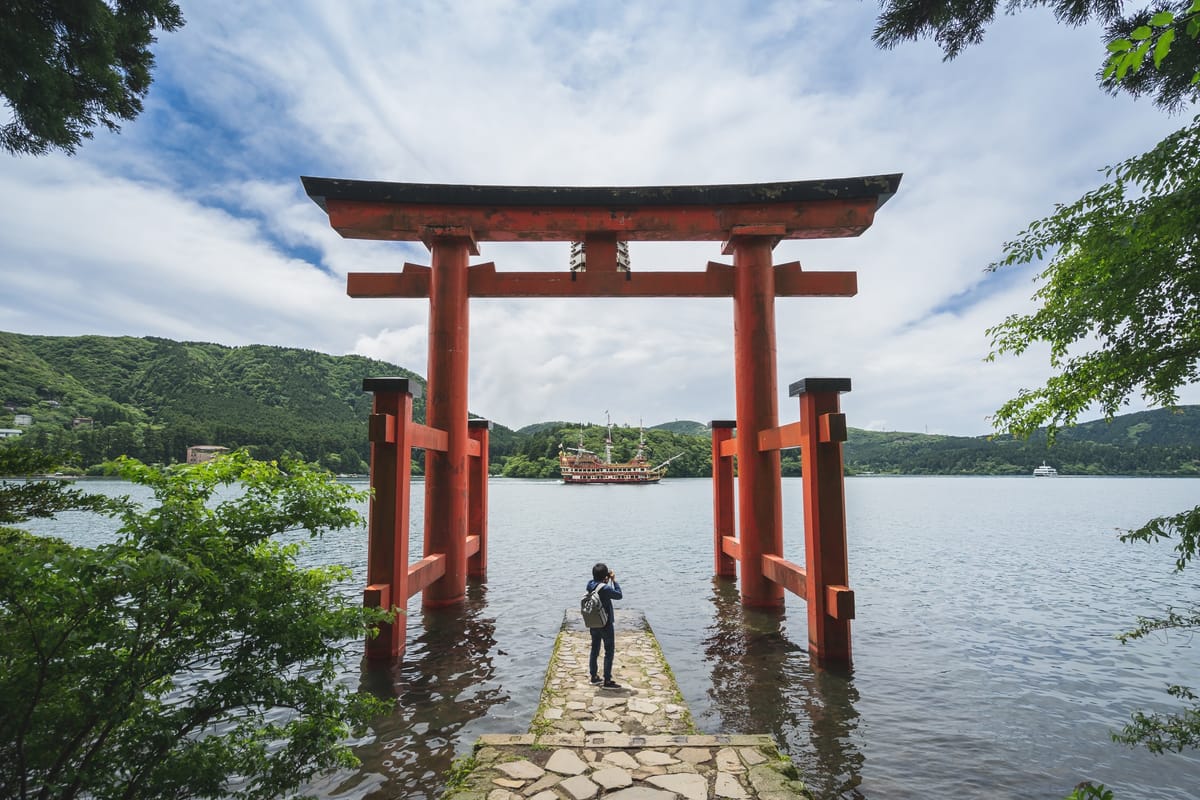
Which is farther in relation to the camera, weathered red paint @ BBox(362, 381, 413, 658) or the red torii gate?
the red torii gate

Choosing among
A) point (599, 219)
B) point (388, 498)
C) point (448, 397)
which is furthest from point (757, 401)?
point (388, 498)

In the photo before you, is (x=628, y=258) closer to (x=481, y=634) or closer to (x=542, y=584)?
(x=481, y=634)

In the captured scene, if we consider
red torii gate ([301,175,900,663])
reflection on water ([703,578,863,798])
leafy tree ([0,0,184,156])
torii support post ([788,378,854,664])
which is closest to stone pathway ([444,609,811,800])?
reflection on water ([703,578,863,798])

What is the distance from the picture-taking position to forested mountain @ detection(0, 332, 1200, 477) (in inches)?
2534

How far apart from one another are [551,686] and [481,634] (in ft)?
10.4

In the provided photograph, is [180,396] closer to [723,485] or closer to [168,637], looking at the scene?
[723,485]

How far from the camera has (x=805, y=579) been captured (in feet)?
25.3

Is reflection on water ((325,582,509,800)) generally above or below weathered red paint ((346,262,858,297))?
below

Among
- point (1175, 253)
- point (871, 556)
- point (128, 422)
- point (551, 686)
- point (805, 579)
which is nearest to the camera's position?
point (1175, 253)

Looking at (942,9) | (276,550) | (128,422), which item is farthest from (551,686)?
(128,422)

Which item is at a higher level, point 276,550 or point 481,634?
point 276,550

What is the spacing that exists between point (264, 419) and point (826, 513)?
8785 cm

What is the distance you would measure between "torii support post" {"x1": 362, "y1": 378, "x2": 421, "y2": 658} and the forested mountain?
40.6 meters

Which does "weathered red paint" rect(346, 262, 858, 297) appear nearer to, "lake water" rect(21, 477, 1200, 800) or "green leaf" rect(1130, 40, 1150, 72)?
"lake water" rect(21, 477, 1200, 800)
